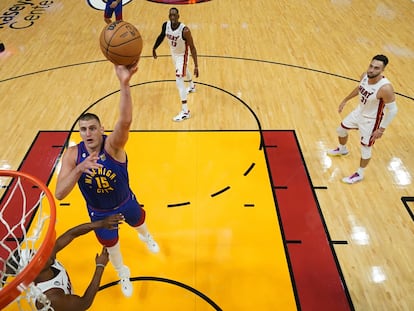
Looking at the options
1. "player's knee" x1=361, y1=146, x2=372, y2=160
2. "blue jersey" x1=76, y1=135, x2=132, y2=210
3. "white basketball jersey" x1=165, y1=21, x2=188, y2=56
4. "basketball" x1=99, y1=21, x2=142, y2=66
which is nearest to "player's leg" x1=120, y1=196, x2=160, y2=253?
"blue jersey" x1=76, y1=135, x2=132, y2=210

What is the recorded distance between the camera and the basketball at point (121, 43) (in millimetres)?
3141

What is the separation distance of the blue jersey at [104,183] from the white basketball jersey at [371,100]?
305 cm

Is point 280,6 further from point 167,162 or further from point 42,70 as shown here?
point 167,162

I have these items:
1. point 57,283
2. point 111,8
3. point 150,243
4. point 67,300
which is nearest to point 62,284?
point 57,283

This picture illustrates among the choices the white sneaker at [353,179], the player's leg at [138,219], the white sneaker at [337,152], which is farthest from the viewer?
the white sneaker at [337,152]

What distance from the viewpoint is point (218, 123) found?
6.16 metres

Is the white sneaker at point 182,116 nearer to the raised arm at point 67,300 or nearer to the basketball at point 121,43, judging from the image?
the basketball at point 121,43

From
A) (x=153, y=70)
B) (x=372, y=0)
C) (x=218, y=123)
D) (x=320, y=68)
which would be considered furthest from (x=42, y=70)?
(x=372, y=0)

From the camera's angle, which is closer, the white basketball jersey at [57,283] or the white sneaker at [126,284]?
the white basketball jersey at [57,283]

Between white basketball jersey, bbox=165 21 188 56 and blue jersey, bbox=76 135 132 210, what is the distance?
322 centimetres

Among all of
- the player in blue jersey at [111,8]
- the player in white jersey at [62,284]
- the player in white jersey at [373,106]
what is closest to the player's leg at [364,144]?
the player in white jersey at [373,106]

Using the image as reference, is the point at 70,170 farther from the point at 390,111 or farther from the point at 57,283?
the point at 390,111

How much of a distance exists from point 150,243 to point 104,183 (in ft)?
4.46

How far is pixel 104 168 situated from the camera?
289 cm
